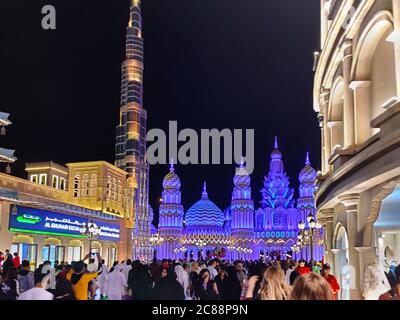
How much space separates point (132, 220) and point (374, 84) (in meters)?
43.5

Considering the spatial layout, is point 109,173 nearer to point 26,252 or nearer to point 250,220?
point 26,252

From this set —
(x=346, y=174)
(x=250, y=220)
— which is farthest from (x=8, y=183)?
(x=250, y=220)

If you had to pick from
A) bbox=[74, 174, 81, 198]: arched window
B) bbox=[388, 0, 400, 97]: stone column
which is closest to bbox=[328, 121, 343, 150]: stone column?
bbox=[388, 0, 400, 97]: stone column

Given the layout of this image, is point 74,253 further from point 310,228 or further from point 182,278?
point 182,278

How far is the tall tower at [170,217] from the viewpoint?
261 feet

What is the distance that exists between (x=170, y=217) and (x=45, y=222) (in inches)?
1966

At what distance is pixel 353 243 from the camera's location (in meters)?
13.5

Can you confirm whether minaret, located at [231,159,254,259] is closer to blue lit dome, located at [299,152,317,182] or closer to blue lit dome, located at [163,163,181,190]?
blue lit dome, located at [299,152,317,182]

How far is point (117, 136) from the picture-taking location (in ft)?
211

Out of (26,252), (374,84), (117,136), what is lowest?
(26,252)

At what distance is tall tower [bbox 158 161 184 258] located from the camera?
261 feet

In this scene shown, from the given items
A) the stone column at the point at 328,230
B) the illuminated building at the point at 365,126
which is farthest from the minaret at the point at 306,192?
the illuminated building at the point at 365,126

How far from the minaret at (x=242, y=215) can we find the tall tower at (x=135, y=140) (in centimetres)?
1697

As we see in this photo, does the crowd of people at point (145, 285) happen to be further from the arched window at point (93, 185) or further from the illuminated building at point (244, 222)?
the illuminated building at point (244, 222)
